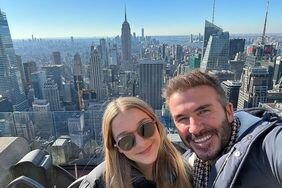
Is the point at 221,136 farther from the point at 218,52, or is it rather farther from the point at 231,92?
the point at 218,52

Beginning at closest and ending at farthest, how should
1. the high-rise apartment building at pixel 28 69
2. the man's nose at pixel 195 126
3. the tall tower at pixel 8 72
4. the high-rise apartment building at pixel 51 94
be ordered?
1. the man's nose at pixel 195 126
2. the high-rise apartment building at pixel 51 94
3. the tall tower at pixel 8 72
4. the high-rise apartment building at pixel 28 69

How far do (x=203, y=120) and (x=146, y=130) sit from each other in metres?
0.23

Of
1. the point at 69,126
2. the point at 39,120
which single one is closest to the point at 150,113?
the point at 69,126

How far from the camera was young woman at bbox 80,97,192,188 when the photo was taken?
0.95 metres

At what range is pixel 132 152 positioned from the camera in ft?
3.25

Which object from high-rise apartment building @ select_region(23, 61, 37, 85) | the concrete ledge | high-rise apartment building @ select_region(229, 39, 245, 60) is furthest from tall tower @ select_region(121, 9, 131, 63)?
the concrete ledge

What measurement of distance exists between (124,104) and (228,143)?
1.42ft

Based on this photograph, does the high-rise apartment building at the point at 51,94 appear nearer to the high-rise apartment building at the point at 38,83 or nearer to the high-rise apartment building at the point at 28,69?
the high-rise apartment building at the point at 38,83

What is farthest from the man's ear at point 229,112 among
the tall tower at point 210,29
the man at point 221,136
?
the tall tower at point 210,29

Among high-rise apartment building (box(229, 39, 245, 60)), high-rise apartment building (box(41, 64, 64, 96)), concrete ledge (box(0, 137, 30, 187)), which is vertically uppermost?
concrete ledge (box(0, 137, 30, 187))

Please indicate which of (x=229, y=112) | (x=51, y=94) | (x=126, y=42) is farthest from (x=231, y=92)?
(x=126, y=42)

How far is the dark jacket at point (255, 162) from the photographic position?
73cm

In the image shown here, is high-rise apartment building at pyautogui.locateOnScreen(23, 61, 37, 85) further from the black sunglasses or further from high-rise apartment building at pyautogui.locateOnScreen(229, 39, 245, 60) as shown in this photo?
the black sunglasses

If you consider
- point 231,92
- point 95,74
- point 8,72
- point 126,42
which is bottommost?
point 95,74
